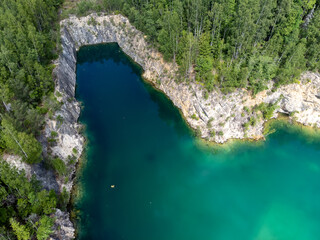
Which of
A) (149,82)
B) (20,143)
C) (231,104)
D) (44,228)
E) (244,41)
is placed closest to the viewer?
(44,228)

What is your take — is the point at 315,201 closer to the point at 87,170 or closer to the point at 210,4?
the point at 87,170

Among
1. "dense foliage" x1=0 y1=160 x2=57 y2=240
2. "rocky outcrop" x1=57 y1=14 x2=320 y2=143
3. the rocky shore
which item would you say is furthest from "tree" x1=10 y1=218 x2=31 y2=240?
"rocky outcrop" x1=57 y1=14 x2=320 y2=143

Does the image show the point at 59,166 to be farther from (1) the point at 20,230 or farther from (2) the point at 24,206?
(1) the point at 20,230

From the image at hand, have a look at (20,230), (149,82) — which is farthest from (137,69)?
(20,230)

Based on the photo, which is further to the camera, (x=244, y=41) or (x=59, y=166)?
(x=244, y=41)

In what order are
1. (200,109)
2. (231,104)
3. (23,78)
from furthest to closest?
(200,109)
(231,104)
(23,78)

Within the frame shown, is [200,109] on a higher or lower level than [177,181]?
higher
